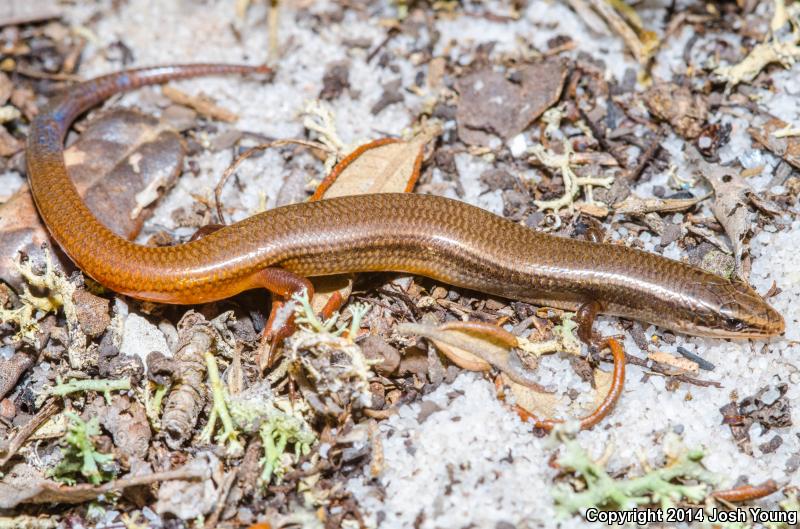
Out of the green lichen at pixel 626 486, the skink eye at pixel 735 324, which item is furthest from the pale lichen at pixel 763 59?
the green lichen at pixel 626 486

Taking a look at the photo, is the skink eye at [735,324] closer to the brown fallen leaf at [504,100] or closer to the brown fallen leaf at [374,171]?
the brown fallen leaf at [504,100]

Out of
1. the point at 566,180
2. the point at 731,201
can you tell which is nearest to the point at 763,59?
the point at 731,201

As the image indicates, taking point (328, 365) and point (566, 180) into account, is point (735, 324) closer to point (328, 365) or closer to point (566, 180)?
point (566, 180)

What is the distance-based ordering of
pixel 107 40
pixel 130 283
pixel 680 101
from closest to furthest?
pixel 130 283 → pixel 680 101 → pixel 107 40

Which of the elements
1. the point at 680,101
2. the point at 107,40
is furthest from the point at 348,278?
the point at 107,40

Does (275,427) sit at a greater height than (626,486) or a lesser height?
lesser

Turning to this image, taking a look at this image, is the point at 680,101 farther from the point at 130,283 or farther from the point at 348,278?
the point at 130,283
